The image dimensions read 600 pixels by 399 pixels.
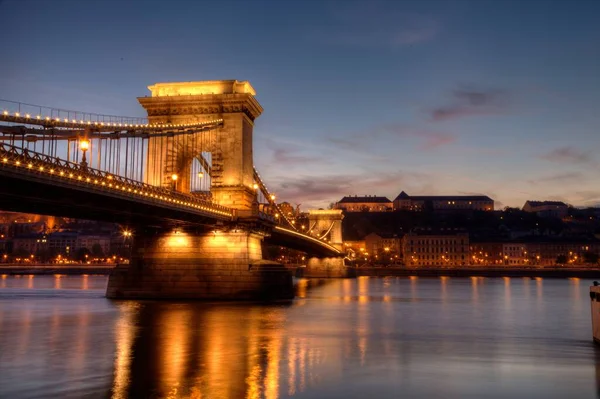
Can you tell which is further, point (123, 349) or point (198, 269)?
point (198, 269)

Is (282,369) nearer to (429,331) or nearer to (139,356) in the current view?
(139,356)

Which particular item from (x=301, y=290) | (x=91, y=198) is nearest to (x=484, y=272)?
(x=301, y=290)

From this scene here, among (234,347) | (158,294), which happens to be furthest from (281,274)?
(234,347)

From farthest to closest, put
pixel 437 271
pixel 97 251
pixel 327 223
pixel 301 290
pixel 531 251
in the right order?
pixel 97 251, pixel 531 251, pixel 327 223, pixel 437 271, pixel 301 290

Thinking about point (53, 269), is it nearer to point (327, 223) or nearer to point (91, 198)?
point (327, 223)

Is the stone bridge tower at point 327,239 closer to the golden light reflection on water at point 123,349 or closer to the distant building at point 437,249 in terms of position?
the distant building at point 437,249

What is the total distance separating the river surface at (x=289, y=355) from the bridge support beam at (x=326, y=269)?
8382 cm

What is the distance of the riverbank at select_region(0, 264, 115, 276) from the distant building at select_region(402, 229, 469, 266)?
2943 inches

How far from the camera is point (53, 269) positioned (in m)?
148

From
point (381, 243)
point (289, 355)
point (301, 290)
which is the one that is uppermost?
point (381, 243)

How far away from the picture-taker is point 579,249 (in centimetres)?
17388

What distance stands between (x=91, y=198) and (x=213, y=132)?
1884cm

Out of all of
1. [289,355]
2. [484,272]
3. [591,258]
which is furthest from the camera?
[591,258]

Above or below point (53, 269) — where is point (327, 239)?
above
